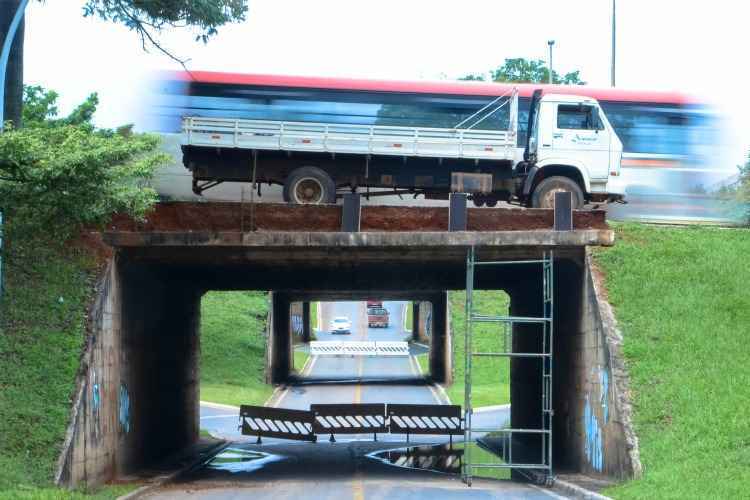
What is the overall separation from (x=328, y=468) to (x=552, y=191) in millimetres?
7834

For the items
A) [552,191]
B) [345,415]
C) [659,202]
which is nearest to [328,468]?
[345,415]

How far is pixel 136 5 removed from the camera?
21562 millimetres

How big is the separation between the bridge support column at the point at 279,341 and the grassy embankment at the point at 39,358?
29.3 m

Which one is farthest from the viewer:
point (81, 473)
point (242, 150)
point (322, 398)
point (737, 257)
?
point (322, 398)

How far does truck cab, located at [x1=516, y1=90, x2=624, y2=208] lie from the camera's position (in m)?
22.9

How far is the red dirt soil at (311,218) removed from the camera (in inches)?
755

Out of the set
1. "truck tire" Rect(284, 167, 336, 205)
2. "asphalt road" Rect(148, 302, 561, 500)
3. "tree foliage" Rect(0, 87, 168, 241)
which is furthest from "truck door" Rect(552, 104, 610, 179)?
"tree foliage" Rect(0, 87, 168, 241)

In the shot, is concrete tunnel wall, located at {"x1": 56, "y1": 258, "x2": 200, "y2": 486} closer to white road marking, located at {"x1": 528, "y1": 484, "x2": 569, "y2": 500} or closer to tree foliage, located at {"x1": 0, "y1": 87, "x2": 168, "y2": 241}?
tree foliage, located at {"x1": 0, "y1": 87, "x2": 168, "y2": 241}

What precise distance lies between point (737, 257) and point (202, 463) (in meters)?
12.6

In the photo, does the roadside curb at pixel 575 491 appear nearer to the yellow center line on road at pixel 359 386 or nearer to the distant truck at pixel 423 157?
the distant truck at pixel 423 157

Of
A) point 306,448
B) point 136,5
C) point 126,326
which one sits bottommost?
point 306,448

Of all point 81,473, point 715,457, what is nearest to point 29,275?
point 81,473

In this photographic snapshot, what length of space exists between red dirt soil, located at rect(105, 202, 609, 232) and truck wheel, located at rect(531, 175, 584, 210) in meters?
2.78

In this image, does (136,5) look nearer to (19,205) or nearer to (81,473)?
(19,205)
